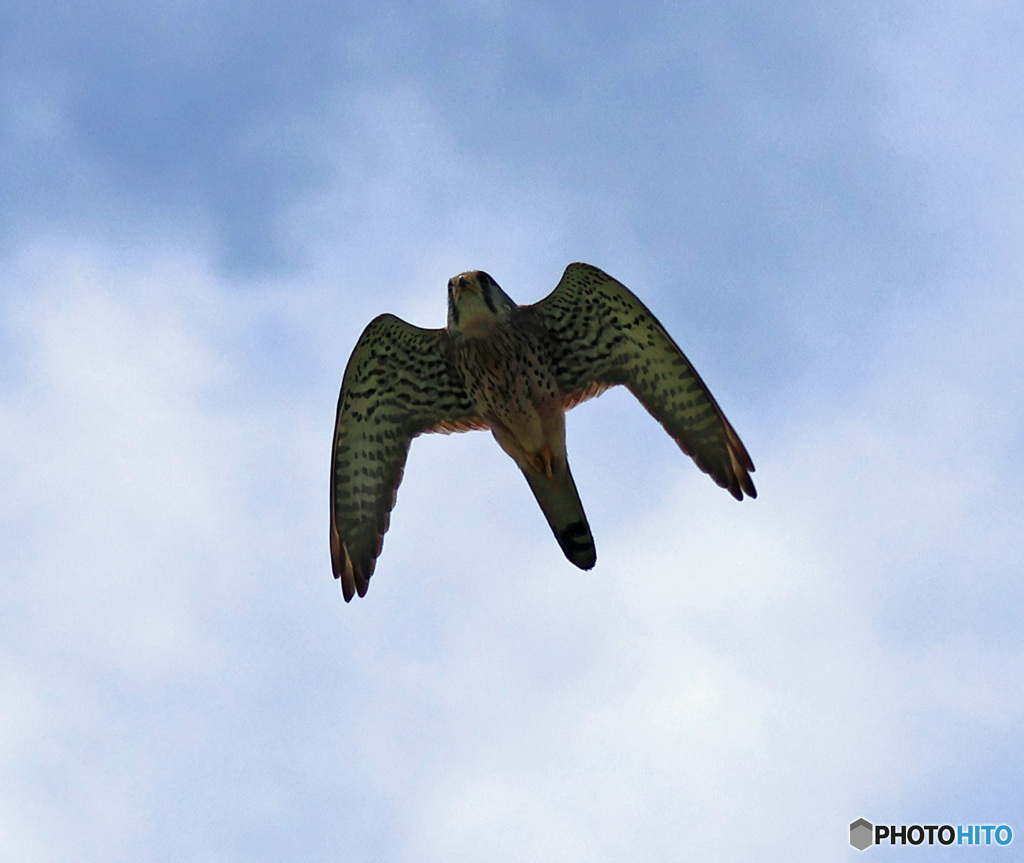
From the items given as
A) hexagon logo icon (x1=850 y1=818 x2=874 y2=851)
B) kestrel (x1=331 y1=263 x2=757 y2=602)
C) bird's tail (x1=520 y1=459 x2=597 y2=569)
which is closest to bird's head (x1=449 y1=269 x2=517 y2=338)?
kestrel (x1=331 y1=263 x2=757 y2=602)

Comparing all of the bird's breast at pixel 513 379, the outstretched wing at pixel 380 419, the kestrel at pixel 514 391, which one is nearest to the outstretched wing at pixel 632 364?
the kestrel at pixel 514 391

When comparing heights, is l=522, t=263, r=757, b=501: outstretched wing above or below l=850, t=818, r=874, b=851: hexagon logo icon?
above

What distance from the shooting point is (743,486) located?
8555 millimetres

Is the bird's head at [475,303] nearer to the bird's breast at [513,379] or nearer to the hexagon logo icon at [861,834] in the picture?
the bird's breast at [513,379]

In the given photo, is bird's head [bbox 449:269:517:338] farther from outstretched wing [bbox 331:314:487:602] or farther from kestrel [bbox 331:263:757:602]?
outstretched wing [bbox 331:314:487:602]

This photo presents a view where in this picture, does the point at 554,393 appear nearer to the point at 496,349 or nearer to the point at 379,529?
the point at 496,349

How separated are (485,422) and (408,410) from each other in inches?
24.6

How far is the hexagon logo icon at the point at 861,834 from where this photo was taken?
10.1 metres

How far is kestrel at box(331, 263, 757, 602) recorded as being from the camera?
8594mm

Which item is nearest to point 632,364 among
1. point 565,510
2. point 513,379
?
point 513,379

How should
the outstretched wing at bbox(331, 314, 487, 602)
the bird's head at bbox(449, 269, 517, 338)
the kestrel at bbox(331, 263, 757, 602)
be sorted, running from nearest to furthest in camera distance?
the bird's head at bbox(449, 269, 517, 338), the kestrel at bbox(331, 263, 757, 602), the outstretched wing at bbox(331, 314, 487, 602)

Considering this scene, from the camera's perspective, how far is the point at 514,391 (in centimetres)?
872

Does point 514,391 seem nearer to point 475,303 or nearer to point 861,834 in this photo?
point 475,303

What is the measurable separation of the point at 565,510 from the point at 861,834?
4302mm
